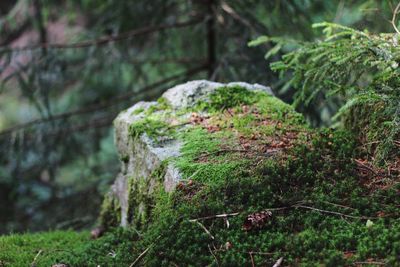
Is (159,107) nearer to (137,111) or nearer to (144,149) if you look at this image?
(137,111)

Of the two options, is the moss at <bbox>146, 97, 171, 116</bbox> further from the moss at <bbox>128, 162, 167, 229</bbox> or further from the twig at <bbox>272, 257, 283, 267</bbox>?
the twig at <bbox>272, 257, 283, 267</bbox>

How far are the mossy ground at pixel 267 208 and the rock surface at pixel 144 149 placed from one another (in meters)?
0.15

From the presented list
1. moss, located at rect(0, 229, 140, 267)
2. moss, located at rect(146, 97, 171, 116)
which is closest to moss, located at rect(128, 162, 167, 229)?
moss, located at rect(0, 229, 140, 267)

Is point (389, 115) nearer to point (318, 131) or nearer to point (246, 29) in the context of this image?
point (318, 131)

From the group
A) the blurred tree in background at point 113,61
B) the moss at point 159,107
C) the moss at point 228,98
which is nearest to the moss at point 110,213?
the moss at point 159,107

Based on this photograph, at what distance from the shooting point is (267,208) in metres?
2.79

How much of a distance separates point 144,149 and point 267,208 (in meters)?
1.24

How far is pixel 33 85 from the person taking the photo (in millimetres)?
7012

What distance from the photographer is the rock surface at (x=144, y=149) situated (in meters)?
3.44

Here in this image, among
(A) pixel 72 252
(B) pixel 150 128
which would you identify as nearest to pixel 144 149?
(B) pixel 150 128

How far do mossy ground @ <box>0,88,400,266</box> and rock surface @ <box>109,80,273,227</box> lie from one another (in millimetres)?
153

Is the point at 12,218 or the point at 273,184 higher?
the point at 273,184

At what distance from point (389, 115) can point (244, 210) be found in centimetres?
124

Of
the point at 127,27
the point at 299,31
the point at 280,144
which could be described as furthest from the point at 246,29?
the point at 280,144
